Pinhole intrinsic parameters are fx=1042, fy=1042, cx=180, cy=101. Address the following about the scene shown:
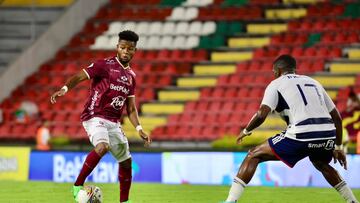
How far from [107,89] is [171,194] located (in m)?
4.75

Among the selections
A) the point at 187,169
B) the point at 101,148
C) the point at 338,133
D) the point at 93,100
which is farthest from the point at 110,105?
the point at 187,169

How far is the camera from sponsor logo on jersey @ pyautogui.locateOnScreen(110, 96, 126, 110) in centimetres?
1260

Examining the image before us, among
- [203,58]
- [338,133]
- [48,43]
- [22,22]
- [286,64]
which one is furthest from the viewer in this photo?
[22,22]

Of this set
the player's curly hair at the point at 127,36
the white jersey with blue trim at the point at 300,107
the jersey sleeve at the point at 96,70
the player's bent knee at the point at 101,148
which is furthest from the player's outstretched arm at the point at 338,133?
the jersey sleeve at the point at 96,70

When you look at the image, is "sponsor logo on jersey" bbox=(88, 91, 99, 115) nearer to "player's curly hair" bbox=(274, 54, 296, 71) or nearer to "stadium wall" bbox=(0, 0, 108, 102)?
"player's curly hair" bbox=(274, 54, 296, 71)

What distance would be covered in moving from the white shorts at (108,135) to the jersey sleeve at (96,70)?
52cm

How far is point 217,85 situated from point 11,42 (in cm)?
726

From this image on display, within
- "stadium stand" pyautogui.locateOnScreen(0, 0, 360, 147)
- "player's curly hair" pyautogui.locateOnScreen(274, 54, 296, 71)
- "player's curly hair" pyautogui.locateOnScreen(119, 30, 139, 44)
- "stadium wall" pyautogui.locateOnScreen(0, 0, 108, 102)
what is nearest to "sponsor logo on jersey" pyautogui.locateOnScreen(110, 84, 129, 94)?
A: "player's curly hair" pyautogui.locateOnScreen(119, 30, 139, 44)

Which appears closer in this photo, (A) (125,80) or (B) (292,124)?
(B) (292,124)

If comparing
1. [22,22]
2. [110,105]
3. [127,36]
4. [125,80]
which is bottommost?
[110,105]

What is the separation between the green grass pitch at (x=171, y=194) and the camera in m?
15.2

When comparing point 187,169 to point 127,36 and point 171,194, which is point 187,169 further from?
point 127,36

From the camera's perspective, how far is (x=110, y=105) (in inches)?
495

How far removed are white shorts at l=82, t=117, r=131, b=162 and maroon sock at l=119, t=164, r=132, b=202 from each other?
0.46ft
